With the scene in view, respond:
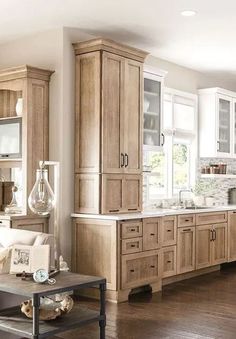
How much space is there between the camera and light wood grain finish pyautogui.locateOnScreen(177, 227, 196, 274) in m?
6.25

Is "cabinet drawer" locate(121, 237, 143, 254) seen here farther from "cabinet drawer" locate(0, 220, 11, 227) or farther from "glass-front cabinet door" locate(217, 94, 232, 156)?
"glass-front cabinet door" locate(217, 94, 232, 156)

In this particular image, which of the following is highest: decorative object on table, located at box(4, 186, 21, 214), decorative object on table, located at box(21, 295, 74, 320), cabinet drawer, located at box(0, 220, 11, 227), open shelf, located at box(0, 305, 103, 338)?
decorative object on table, located at box(4, 186, 21, 214)

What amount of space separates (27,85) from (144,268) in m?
2.29

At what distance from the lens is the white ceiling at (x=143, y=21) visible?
4859 millimetres

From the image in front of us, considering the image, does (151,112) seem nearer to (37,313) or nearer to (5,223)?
(5,223)

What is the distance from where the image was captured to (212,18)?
5219 millimetres

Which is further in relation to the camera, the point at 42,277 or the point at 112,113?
the point at 112,113

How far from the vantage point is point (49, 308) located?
12.2ft

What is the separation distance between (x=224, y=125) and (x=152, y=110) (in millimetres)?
1836

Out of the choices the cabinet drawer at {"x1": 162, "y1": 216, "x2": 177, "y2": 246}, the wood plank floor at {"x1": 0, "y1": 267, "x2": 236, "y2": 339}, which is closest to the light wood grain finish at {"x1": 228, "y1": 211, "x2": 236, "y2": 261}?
the wood plank floor at {"x1": 0, "y1": 267, "x2": 236, "y2": 339}

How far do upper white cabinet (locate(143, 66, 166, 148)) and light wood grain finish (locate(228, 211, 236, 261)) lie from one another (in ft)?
5.30

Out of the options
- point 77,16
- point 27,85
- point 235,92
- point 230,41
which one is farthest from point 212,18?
point 235,92

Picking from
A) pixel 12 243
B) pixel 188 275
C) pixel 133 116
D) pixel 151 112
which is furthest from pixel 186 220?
pixel 12 243

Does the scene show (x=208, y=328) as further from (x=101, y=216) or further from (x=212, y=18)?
(x=212, y=18)
